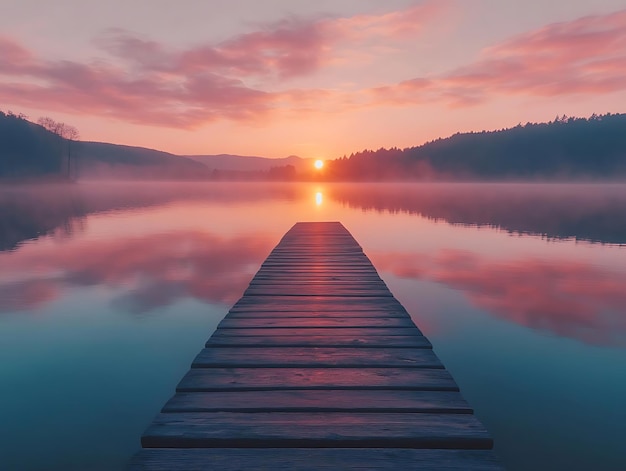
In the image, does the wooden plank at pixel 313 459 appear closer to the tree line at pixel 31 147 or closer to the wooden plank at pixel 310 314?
the wooden plank at pixel 310 314

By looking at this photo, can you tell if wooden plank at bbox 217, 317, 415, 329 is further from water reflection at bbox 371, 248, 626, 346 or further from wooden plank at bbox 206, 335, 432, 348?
water reflection at bbox 371, 248, 626, 346

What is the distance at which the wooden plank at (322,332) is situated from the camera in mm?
5545

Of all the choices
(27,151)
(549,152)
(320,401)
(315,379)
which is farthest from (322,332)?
(549,152)

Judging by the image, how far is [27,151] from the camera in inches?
4186

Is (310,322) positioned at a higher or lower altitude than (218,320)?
higher

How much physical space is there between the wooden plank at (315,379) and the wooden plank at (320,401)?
78 mm

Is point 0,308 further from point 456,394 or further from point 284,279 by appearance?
point 456,394

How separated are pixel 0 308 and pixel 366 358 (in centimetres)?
1026

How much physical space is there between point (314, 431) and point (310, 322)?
2.79 metres

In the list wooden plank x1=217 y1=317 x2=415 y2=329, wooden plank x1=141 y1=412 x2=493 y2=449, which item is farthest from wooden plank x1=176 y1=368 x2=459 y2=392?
wooden plank x1=217 y1=317 x2=415 y2=329

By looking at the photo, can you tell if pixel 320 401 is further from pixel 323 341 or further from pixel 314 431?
pixel 323 341

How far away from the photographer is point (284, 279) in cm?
904

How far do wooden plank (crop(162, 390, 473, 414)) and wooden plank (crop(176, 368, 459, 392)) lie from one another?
0.08 m

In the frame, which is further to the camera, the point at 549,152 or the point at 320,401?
the point at 549,152
